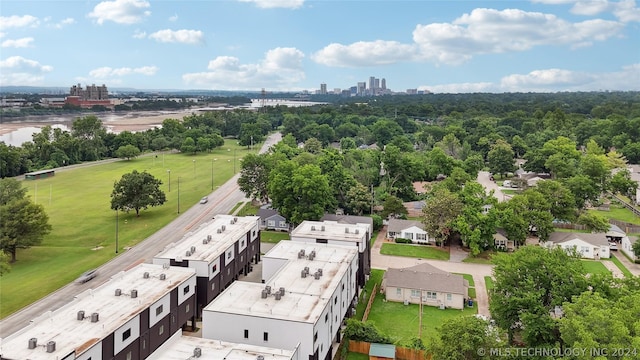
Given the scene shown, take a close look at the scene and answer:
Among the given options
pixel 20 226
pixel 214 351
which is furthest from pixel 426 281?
pixel 20 226

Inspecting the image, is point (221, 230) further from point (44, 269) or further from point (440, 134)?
point (440, 134)

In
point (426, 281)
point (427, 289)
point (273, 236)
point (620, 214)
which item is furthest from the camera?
point (620, 214)

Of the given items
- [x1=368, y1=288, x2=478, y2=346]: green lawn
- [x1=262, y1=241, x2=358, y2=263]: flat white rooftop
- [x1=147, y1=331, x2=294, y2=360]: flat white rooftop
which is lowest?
[x1=368, y1=288, x2=478, y2=346]: green lawn

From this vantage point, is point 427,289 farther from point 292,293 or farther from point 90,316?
point 90,316

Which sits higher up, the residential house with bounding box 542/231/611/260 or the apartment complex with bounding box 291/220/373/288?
the apartment complex with bounding box 291/220/373/288

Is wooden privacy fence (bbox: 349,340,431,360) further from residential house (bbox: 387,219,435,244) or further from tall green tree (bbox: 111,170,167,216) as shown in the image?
tall green tree (bbox: 111,170,167,216)

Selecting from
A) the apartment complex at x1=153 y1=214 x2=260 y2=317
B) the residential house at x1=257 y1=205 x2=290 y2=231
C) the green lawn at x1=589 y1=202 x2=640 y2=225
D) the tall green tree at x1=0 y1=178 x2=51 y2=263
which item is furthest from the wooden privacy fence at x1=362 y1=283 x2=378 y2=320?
the green lawn at x1=589 y1=202 x2=640 y2=225

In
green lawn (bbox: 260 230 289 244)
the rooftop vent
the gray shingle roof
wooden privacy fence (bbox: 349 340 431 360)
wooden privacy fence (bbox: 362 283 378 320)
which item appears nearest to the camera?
the rooftop vent
